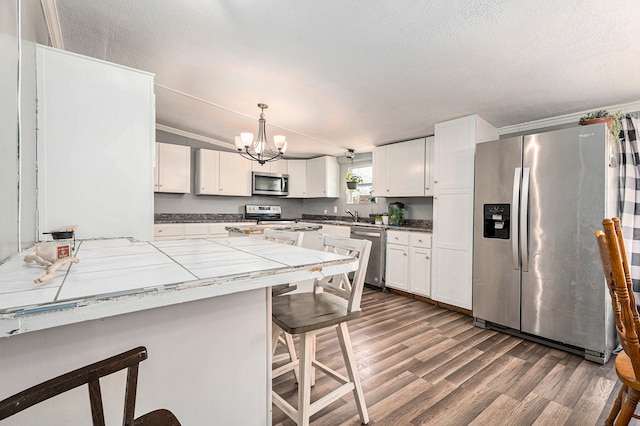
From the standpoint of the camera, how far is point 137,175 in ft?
6.08

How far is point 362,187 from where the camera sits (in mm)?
5242

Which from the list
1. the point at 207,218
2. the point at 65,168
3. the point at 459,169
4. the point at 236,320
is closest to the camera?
the point at 236,320

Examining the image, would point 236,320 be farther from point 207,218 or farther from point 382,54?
point 207,218

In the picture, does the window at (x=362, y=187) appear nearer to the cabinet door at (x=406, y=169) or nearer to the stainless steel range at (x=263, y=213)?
the cabinet door at (x=406, y=169)

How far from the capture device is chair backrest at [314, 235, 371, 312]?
1.43 meters

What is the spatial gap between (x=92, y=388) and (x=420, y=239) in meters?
3.55

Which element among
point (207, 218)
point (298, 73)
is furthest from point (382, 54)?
point (207, 218)

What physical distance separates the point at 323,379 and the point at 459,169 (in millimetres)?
2574

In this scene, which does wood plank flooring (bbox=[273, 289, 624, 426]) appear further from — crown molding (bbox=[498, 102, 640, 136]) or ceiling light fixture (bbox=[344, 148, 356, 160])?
ceiling light fixture (bbox=[344, 148, 356, 160])

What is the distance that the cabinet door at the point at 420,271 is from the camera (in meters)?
3.54

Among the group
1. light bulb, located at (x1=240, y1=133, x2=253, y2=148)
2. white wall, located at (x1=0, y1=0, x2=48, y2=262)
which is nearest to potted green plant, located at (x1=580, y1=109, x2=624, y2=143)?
light bulb, located at (x1=240, y1=133, x2=253, y2=148)

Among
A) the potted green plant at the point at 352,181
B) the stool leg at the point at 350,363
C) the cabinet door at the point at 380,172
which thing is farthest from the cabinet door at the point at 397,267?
the stool leg at the point at 350,363

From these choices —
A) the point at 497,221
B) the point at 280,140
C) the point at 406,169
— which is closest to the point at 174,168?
the point at 280,140

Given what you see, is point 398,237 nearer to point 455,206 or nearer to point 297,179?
point 455,206
